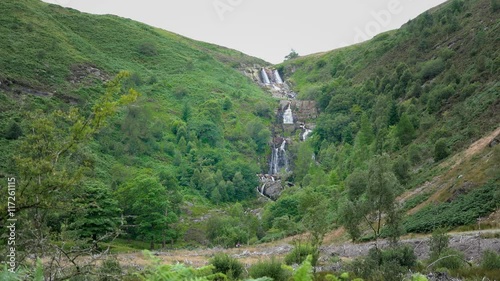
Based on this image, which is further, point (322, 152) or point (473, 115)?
point (322, 152)

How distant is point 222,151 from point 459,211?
73.6 metres

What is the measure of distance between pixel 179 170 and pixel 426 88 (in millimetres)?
49297

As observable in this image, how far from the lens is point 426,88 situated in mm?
68375

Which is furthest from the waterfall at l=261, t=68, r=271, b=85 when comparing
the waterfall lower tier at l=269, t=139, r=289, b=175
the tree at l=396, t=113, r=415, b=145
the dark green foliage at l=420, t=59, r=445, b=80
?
the tree at l=396, t=113, r=415, b=145

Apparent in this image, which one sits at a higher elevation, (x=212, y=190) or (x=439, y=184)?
(x=439, y=184)

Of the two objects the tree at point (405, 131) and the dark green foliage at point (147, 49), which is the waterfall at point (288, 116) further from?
the tree at point (405, 131)

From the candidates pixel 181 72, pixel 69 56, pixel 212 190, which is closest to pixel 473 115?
pixel 212 190

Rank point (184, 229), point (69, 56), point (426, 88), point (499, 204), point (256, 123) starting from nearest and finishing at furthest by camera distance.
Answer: point (499, 204)
point (184, 229)
point (426, 88)
point (69, 56)
point (256, 123)

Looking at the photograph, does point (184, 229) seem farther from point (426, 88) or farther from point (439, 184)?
point (426, 88)

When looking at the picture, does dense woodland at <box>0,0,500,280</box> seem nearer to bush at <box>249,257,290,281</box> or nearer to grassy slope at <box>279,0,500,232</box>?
bush at <box>249,257,290,281</box>

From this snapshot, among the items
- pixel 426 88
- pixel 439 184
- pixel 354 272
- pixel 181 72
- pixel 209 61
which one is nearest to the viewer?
pixel 354 272

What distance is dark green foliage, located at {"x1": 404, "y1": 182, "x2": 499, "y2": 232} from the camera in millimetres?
29750

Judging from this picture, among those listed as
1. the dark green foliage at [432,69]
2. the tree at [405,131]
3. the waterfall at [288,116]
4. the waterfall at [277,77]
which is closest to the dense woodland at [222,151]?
the tree at [405,131]

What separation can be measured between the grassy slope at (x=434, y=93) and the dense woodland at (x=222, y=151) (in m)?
0.32
